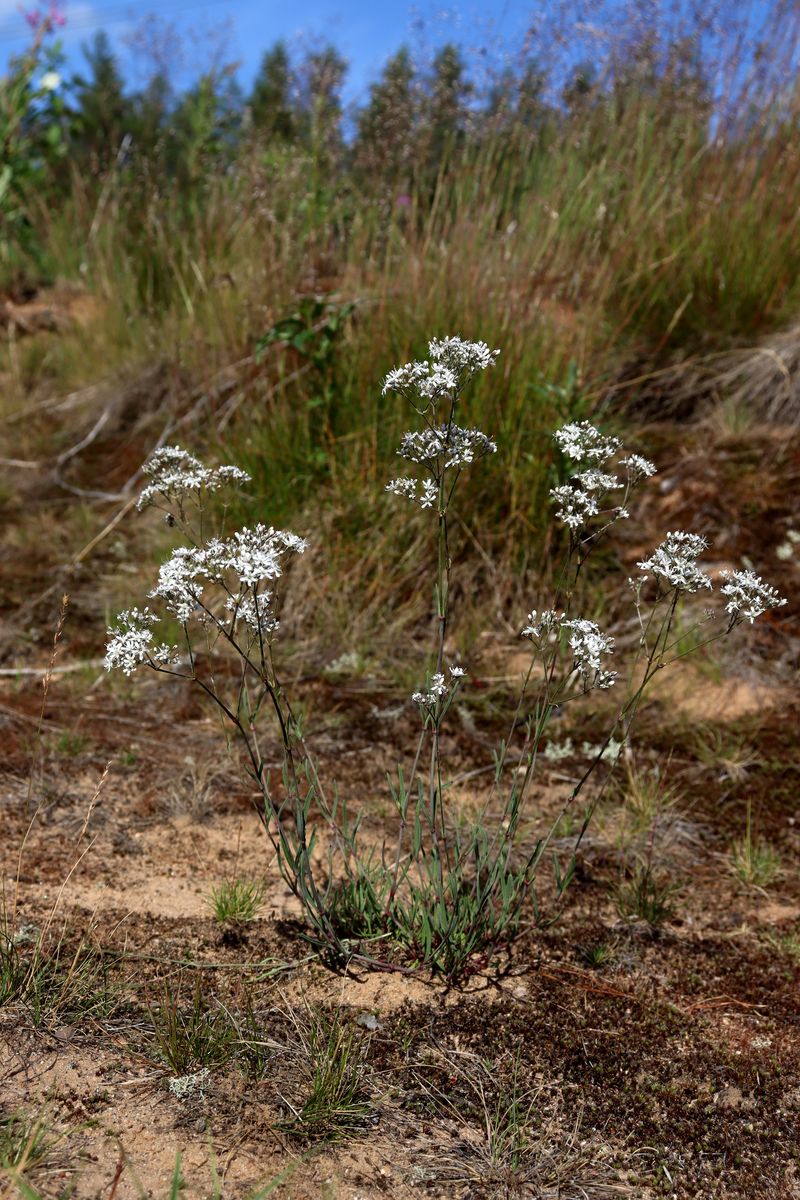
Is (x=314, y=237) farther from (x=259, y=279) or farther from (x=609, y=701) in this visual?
(x=609, y=701)

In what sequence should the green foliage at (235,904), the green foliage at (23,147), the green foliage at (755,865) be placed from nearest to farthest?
the green foliage at (235,904) → the green foliage at (755,865) → the green foliage at (23,147)

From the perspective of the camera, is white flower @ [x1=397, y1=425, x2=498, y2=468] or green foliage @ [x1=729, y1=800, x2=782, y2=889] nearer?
white flower @ [x1=397, y1=425, x2=498, y2=468]

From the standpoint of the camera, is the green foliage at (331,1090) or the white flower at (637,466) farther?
the white flower at (637,466)

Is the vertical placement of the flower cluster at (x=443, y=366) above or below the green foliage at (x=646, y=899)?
above

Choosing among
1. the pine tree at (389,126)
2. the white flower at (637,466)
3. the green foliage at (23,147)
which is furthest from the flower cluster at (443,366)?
the green foliage at (23,147)

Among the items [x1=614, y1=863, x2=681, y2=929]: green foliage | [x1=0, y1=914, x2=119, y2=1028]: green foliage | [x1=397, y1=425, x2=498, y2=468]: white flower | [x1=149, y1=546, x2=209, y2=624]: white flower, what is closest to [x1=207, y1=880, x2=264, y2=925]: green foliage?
[x1=0, y1=914, x2=119, y2=1028]: green foliage

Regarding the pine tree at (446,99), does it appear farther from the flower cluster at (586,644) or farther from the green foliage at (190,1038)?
the green foliage at (190,1038)

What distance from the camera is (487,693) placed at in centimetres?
352

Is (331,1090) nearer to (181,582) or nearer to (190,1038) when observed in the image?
(190,1038)

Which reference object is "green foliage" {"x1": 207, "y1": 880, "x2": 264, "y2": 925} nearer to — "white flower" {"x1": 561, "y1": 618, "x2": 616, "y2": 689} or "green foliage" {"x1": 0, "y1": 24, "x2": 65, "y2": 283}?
"white flower" {"x1": 561, "y1": 618, "x2": 616, "y2": 689}

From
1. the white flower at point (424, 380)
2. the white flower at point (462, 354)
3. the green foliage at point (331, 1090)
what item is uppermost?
the white flower at point (462, 354)

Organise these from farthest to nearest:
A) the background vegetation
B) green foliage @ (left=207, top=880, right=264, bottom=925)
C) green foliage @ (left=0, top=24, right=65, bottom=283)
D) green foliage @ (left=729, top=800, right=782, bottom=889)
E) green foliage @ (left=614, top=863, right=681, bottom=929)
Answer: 1. green foliage @ (left=0, top=24, right=65, bottom=283)
2. the background vegetation
3. green foliage @ (left=729, top=800, right=782, bottom=889)
4. green foliage @ (left=614, top=863, right=681, bottom=929)
5. green foliage @ (left=207, top=880, right=264, bottom=925)

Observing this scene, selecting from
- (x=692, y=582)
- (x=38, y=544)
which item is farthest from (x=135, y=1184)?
(x=38, y=544)

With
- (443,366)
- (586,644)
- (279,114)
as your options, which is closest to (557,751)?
(586,644)
